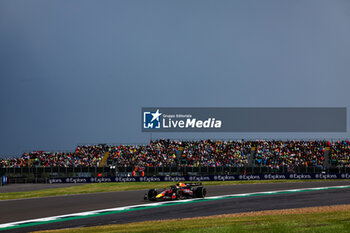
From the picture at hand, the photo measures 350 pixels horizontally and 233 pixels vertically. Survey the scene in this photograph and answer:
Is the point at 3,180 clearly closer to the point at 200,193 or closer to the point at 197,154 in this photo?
the point at 197,154

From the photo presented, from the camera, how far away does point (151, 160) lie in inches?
1825

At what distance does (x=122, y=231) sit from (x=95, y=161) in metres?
37.5

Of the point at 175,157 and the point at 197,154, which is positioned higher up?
the point at 197,154

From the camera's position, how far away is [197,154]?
46.7 metres

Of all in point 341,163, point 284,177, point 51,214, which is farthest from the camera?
point 341,163

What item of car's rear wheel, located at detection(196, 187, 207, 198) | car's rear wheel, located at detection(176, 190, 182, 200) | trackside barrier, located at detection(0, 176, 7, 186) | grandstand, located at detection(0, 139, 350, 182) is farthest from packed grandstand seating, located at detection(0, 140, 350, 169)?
car's rear wheel, located at detection(176, 190, 182, 200)

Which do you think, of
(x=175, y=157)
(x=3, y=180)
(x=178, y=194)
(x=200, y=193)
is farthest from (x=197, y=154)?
(x=178, y=194)

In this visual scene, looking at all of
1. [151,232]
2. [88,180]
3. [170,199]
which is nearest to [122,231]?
[151,232]

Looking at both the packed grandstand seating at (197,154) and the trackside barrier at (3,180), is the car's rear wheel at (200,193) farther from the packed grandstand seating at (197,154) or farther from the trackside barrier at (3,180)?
the trackside barrier at (3,180)

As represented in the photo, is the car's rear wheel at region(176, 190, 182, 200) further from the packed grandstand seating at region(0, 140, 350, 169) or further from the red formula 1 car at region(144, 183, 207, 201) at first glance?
the packed grandstand seating at region(0, 140, 350, 169)

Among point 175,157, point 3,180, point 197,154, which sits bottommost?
point 3,180

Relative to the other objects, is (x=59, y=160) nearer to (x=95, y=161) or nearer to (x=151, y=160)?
(x=95, y=161)

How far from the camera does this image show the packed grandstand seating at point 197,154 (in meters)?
44.4

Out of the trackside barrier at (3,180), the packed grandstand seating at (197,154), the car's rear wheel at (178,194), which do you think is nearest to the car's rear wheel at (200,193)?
the car's rear wheel at (178,194)
